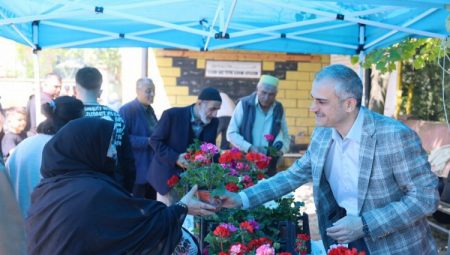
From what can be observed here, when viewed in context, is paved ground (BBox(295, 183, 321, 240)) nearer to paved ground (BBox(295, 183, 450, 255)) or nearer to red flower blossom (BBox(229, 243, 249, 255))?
paved ground (BBox(295, 183, 450, 255))

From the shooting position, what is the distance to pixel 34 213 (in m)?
2.56

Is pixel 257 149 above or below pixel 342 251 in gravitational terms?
below

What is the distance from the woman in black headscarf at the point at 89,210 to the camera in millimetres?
2430

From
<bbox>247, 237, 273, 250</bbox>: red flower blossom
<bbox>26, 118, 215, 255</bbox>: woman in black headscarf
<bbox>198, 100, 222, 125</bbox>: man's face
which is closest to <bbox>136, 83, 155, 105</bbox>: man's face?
<bbox>198, 100, 222, 125</bbox>: man's face

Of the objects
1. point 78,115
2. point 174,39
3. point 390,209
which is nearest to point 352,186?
point 390,209

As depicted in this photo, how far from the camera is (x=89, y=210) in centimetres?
243

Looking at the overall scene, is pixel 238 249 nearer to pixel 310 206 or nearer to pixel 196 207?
pixel 196 207

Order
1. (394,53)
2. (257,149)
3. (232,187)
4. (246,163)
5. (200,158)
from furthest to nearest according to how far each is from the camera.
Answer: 1. (257,149)
2. (394,53)
3. (246,163)
4. (200,158)
5. (232,187)

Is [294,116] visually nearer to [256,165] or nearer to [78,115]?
[256,165]

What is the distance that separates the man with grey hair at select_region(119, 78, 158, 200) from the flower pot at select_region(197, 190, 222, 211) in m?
2.73

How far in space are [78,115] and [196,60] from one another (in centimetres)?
703

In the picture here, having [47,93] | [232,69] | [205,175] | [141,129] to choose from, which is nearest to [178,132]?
[141,129]

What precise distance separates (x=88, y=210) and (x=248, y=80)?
28.9 feet

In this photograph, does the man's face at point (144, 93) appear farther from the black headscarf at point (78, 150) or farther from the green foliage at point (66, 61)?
the green foliage at point (66, 61)
